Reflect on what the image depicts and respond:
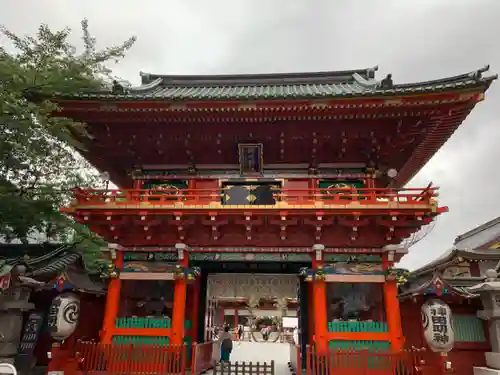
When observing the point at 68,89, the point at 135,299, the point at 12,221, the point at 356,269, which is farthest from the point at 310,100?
the point at 12,221

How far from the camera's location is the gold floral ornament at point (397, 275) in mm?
9406

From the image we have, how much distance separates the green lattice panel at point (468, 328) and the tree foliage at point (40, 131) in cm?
1181

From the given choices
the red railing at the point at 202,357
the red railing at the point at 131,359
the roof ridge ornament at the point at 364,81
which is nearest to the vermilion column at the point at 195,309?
the red railing at the point at 202,357

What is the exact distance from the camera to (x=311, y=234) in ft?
32.8

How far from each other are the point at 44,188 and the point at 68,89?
3.80 metres

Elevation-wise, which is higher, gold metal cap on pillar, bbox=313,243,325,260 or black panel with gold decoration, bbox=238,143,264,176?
black panel with gold decoration, bbox=238,143,264,176

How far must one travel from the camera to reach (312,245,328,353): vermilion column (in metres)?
8.99

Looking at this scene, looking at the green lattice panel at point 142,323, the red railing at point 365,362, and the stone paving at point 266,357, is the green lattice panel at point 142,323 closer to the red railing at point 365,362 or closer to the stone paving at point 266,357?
the stone paving at point 266,357

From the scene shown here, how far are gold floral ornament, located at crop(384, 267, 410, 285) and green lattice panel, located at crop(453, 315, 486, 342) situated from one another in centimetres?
174

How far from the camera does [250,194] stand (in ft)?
35.7

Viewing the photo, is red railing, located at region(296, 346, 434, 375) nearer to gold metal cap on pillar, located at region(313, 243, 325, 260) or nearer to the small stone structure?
gold metal cap on pillar, located at region(313, 243, 325, 260)

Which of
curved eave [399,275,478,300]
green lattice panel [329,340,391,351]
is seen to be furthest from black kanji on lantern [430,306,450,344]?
green lattice panel [329,340,391,351]

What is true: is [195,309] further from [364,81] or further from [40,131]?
[364,81]

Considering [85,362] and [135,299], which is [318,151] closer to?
[135,299]
